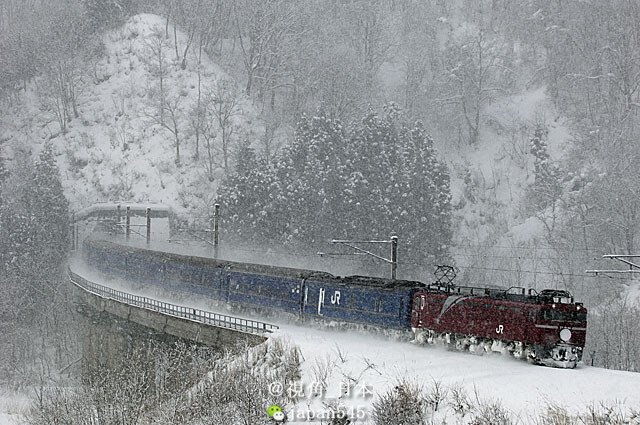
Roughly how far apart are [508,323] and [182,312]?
19510mm

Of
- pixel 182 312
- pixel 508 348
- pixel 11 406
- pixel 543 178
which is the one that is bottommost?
pixel 11 406

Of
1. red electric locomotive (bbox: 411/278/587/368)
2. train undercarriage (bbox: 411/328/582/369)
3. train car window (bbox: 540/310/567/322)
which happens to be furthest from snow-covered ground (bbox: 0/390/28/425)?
train car window (bbox: 540/310/567/322)

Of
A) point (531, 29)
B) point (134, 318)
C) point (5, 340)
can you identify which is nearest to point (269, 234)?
point (134, 318)

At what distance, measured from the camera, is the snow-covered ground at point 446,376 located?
21.6m

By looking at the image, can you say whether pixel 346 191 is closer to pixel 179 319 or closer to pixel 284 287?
pixel 284 287

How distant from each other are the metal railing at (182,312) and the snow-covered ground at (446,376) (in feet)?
7.51

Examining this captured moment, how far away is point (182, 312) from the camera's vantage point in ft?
128

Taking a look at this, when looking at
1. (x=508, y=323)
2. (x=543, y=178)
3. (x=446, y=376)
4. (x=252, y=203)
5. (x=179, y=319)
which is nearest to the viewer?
(x=446, y=376)

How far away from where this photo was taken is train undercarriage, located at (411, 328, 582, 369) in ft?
86.5

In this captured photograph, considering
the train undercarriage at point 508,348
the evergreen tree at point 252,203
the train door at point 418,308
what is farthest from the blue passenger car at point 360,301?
the evergreen tree at point 252,203

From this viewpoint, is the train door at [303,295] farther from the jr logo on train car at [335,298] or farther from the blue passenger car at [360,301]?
the jr logo on train car at [335,298]

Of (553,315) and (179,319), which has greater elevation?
(553,315)

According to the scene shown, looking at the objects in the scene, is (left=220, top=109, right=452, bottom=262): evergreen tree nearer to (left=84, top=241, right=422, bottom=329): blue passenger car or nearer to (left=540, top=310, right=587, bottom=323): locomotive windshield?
(left=84, top=241, right=422, bottom=329): blue passenger car

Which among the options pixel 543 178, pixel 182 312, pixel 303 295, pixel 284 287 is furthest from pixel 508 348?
pixel 543 178
